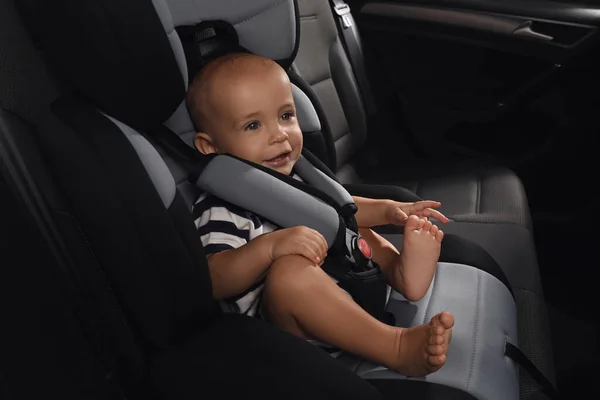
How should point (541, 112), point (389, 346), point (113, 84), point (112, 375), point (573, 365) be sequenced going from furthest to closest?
point (541, 112) → point (573, 365) → point (112, 375) → point (389, 346) → point (113, 84)

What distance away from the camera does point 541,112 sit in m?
1.71

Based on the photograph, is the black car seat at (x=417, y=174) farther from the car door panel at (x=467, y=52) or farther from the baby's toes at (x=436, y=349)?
the baby's toes at (x=436, y=349)

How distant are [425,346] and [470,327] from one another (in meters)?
0.21

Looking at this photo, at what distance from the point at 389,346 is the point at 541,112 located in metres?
1.03

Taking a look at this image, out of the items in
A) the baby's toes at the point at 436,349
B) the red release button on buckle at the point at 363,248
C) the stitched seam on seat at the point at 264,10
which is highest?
the stitched seam on seat at the point at 264,10

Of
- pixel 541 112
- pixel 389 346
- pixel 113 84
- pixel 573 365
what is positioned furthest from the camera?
pixel 541 112

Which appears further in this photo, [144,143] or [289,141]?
[289,141]

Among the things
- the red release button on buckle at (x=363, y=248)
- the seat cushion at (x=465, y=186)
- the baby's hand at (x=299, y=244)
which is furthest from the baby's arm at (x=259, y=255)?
the seat cushion at (x=465, y=186)

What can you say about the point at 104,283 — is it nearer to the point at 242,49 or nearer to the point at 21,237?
the point at 21,237

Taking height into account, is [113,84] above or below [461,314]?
above

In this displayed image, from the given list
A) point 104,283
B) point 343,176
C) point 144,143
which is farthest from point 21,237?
point 343,176

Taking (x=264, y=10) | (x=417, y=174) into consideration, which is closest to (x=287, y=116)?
(x=264, y=10)

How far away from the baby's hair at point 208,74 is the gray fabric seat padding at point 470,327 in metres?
0.48

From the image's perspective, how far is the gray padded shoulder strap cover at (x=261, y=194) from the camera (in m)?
1.03
